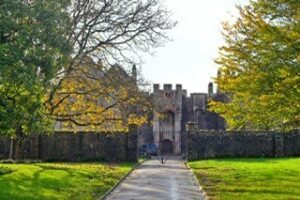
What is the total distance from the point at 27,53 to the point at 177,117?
55370 mm

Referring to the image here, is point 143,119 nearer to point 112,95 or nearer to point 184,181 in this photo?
point 112,95

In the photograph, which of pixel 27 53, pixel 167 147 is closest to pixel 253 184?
pixel 27 53

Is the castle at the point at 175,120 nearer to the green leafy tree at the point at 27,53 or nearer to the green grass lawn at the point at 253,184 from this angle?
the green grass lawn at the point at 253,184

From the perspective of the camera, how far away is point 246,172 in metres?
29.6

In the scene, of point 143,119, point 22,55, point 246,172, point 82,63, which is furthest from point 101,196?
point 143,119

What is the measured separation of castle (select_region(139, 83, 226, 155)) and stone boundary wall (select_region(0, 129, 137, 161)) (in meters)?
23.8

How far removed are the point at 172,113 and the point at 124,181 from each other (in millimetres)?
47024

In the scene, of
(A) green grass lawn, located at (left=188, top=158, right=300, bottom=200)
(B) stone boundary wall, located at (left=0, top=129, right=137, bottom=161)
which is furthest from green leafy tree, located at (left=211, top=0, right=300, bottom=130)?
(B) stone boundary wall, located at (left=0, top=129, right=137, bottom=161)

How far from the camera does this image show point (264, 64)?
70.7ft

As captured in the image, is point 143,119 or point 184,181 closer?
point 184,181

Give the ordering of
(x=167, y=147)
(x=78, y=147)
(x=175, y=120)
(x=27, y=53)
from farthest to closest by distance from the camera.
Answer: (x=175, y=120), (x=167, y=147), (x=78, y=147), (x=27, y=53)

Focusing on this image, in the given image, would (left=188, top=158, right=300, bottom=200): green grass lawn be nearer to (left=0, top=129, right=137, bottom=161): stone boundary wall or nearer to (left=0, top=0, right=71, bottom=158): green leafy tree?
(left=0, top=0, right=71, bottom=158): green leafy tree

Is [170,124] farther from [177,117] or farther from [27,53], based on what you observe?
[27,53]

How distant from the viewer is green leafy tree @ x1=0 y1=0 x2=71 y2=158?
1672 centimetres
